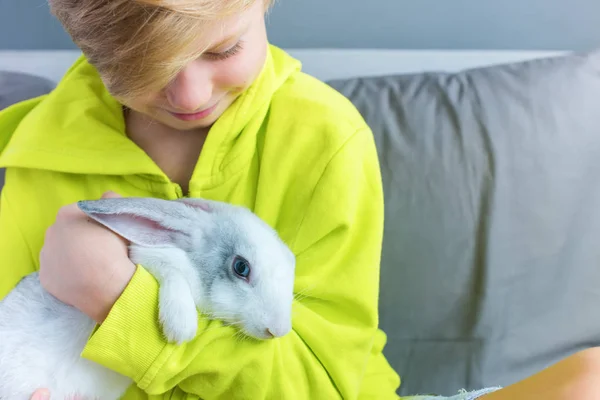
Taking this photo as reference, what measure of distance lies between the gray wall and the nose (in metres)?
0.61

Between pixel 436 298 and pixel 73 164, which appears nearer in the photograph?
pixel 73 164

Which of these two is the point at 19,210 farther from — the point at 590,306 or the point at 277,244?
the point at 590,306

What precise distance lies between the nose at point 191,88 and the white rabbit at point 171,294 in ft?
0.40

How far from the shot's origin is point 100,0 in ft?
2.06

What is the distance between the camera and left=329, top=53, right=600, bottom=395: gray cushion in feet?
3.26

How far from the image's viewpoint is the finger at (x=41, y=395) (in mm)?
652

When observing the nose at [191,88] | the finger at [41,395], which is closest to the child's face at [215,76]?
the nose at [191,88]

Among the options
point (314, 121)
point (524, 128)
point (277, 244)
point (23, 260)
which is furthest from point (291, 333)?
point (524, 128)

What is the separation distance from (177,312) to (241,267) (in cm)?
9

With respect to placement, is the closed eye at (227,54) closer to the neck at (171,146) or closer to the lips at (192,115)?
the lips at (192,115)

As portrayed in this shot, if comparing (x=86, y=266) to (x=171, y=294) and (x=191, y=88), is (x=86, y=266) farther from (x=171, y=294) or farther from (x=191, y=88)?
(x=191, y=88)

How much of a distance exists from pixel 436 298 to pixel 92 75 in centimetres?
69

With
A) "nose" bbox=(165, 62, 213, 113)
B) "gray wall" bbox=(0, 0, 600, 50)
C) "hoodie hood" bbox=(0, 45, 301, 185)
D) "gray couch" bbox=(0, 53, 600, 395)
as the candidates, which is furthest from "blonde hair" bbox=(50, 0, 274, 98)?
"gray wall" bbox=(0, 0, 600, 50)

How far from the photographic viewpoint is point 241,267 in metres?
0.67
